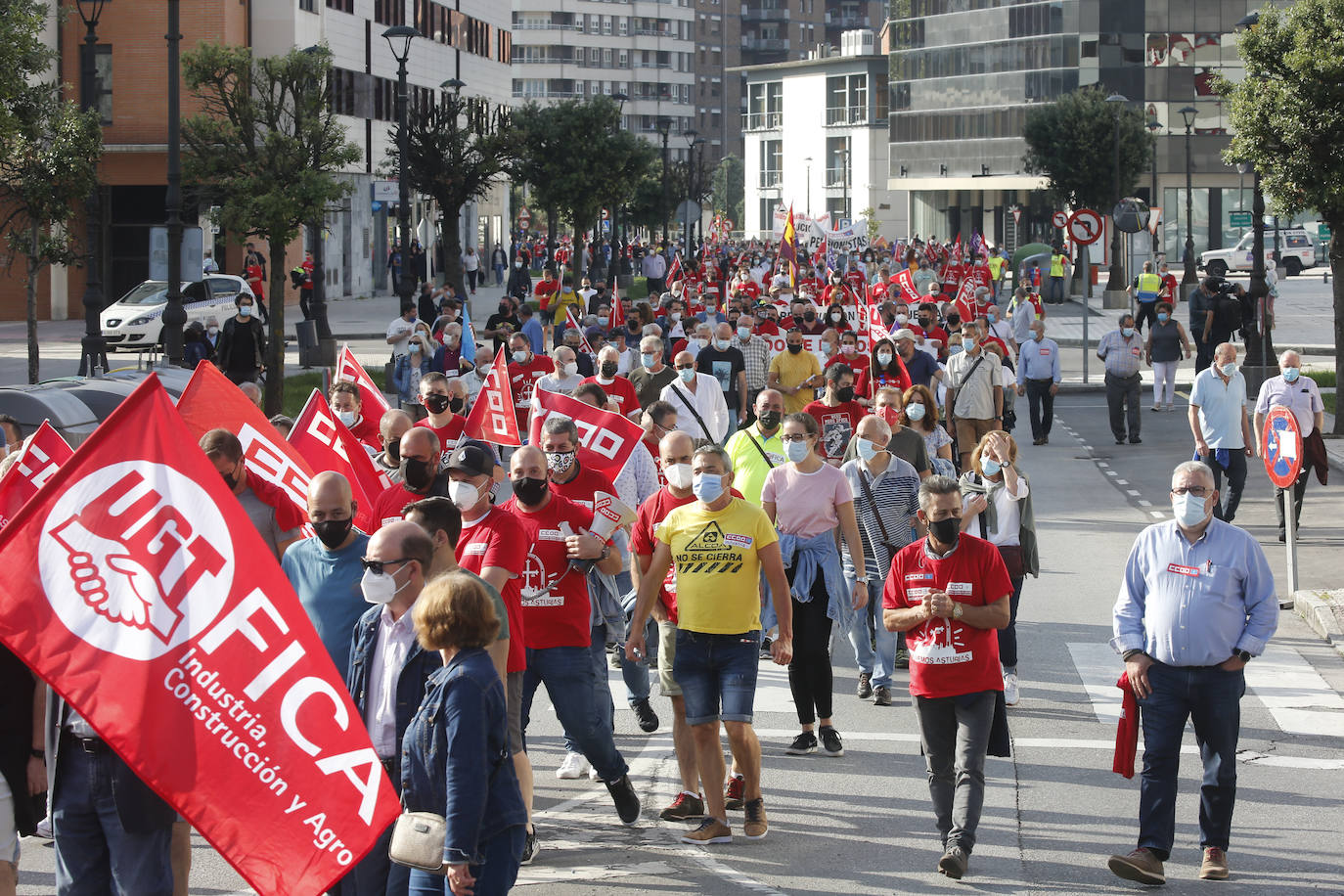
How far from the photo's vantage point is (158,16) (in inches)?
1917

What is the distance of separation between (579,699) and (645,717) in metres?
2.15

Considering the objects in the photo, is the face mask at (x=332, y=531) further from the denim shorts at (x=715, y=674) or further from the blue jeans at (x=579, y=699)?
the denim shorts at (x=715, y=674)

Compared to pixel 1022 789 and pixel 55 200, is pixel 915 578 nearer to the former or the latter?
pixel 1022 789

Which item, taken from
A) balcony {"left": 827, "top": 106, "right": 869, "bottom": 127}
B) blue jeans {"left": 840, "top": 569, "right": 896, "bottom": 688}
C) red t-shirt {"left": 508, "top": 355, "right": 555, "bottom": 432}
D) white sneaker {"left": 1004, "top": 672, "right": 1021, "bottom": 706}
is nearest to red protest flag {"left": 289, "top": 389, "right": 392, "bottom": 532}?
blue jeans {"left": 840, "top": 569, "right": 896, "bottom": 688}

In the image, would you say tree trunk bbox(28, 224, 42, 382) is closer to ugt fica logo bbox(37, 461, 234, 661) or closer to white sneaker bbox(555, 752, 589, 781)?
white sneaker bbox(555, 752, 589, 781)

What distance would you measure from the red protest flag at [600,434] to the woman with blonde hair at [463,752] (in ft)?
18.8

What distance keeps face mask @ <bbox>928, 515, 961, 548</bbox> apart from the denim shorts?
1.01m

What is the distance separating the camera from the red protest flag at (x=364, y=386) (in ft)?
45.6

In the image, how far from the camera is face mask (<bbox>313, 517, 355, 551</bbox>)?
6812 mm

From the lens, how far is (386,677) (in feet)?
20.1

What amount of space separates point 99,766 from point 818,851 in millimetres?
3463

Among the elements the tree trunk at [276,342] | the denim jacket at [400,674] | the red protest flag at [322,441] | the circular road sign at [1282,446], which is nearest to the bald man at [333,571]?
the denim jacket at [400,674]

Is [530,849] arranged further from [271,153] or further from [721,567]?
[271,153]

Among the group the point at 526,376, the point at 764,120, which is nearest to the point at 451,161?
the point at 526,376
